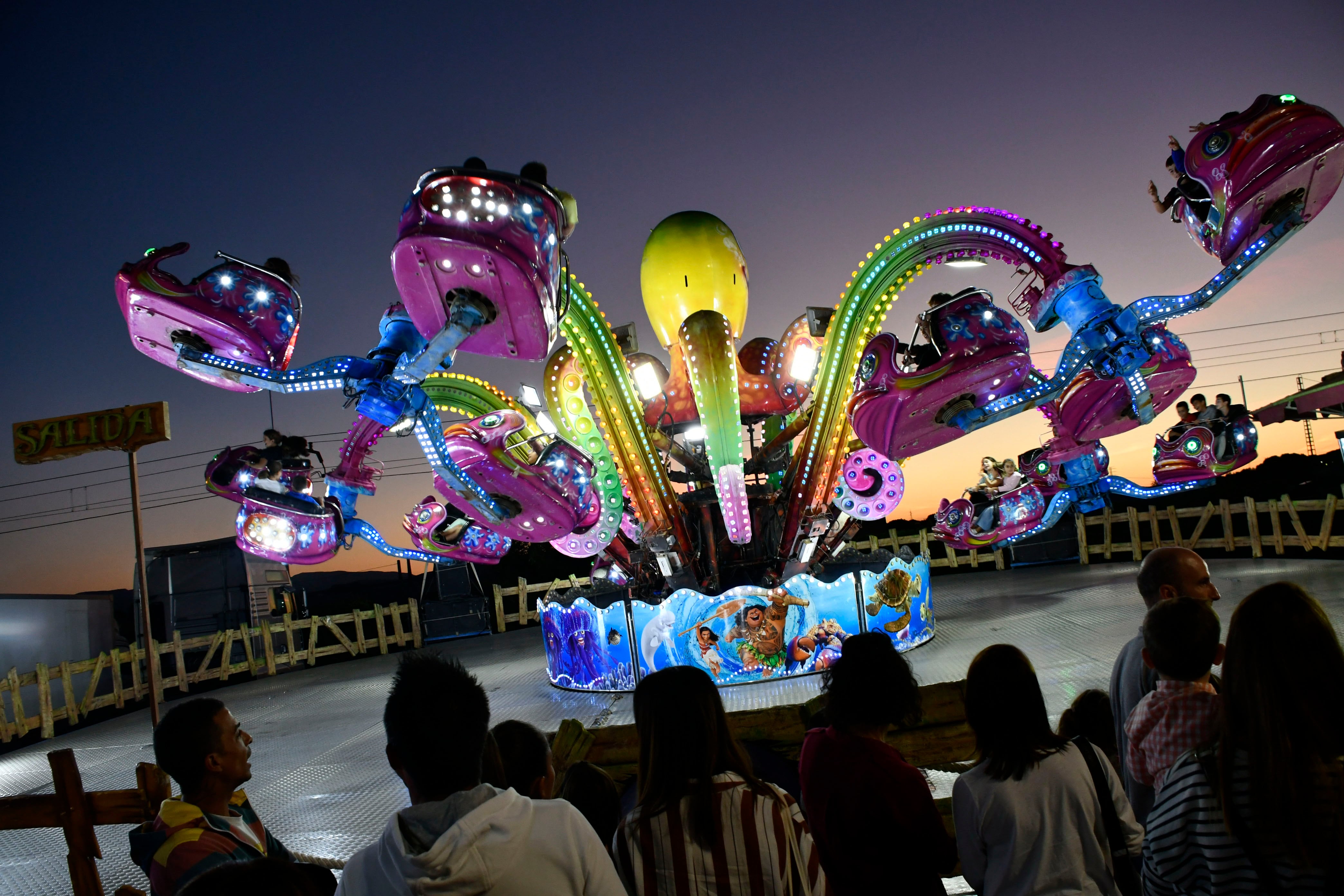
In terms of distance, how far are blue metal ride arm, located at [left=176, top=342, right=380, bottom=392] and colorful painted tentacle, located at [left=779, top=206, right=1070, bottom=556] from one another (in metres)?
4.81

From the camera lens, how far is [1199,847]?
1.71 metres

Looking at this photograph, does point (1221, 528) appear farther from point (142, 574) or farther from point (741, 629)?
point (142, 574)

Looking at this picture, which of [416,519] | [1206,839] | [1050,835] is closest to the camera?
[1206,839]

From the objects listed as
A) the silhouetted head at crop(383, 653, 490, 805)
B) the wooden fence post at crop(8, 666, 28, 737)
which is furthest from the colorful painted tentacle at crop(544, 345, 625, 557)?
the wooden fence post at crop(8, 666, 28, 737)

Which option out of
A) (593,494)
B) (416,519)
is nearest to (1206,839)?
(593,494)

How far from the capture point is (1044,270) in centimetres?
726

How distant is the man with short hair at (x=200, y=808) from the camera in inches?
86.7

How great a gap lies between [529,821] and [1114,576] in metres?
15.8

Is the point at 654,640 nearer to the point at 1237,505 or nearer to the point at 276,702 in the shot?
the point at 276,702

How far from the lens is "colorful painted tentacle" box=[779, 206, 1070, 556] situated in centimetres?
742

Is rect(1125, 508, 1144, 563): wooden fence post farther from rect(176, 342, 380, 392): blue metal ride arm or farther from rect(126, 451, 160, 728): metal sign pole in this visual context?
rect(126, 451, 160, 728): metal sign pole

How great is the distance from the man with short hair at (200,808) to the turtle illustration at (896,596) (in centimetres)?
767

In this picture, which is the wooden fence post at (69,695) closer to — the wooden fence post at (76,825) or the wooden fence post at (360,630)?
the wooden fence post at (360,630)

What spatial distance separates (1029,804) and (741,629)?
6.89 metres
